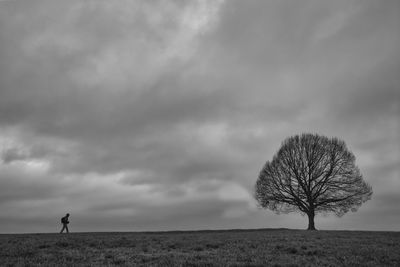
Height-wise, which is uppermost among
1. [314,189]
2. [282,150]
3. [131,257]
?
[282,150]

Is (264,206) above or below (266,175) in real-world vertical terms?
below

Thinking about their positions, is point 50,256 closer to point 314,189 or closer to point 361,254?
point 361,254

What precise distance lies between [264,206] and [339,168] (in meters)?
12.3

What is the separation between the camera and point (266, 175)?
5103cm

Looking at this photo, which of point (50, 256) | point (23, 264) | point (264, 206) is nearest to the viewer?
point (23, 264)

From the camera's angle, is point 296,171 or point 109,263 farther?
point 296,171

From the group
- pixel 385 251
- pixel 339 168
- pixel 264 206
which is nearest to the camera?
pixel 385 251

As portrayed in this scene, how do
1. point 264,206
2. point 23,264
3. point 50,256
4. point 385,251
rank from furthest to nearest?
point 264,206 < point 385,251 < point 50,256 < point 23,264

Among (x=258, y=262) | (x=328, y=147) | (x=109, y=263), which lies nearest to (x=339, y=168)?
(x=328, y=147)

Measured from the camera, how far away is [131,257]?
1675 cm

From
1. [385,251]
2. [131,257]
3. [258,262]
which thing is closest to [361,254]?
[385,251]

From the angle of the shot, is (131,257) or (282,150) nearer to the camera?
(131,257)

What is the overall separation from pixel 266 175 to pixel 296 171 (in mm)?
4510

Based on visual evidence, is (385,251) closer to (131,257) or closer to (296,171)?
(131,257)
